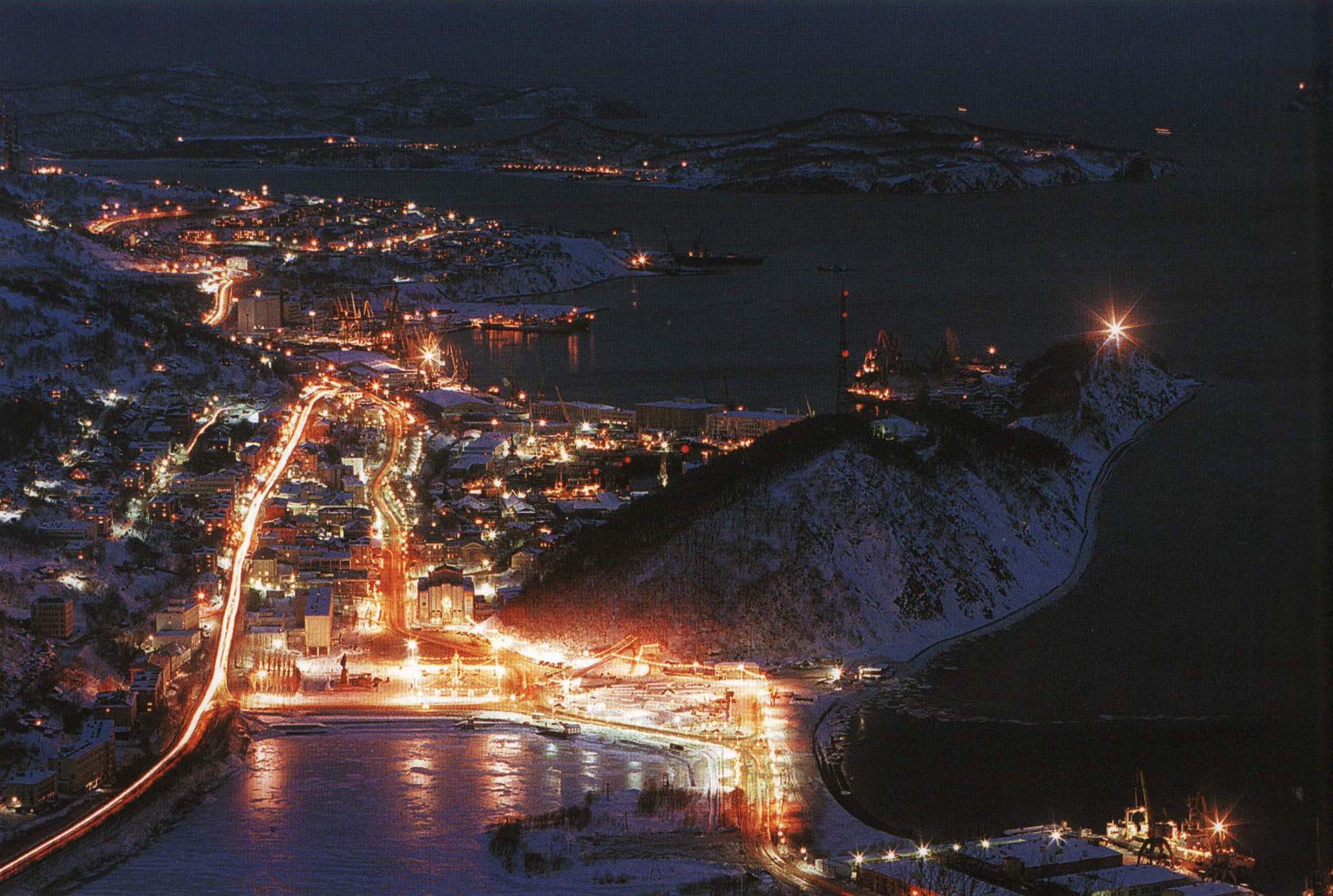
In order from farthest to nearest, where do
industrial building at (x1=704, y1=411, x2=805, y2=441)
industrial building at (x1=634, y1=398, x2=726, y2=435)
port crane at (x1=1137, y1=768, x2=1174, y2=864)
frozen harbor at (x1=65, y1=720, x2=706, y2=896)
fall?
industrial building at (x1=634, y1=398, x2=726, y2=435), industrial building at (x1=704, y1=411, x2=805, y2=441), frozen harbor at (x1=65, y1=720, x2=706, y2=896), port crane at (x1=1137, y1=768, x2=1174, y2=864)

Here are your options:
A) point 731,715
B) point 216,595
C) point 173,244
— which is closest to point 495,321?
point 173,244

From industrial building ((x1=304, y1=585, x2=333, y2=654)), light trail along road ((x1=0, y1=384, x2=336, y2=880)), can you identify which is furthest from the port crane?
industrial building ((x1=304, y1=585, x2=333, y2=654))

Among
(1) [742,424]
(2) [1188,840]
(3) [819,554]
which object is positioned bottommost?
(2) [1188,840]

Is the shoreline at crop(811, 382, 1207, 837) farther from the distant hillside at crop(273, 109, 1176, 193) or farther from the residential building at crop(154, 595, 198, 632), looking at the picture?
the distant hillside at crop(273, 109, 1176, 193)

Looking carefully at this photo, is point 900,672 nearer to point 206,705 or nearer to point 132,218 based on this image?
point 206,705

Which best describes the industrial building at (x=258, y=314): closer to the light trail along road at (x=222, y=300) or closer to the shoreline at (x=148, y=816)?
the light trail along road at (x=222, y=300)

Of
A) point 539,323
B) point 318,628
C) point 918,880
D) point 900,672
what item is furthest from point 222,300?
point 918,880

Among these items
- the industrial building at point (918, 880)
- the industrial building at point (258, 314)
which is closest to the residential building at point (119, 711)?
the industrial building at point (918, 880)
